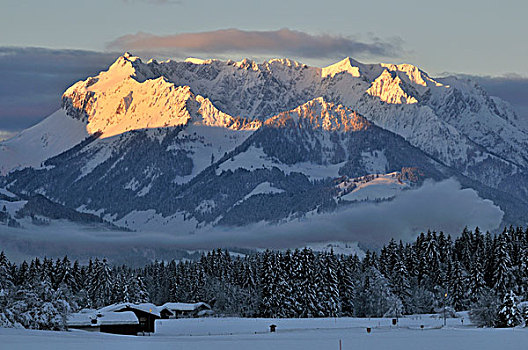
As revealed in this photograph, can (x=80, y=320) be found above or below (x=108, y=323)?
above

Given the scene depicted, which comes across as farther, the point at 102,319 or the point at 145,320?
the point at 145,320

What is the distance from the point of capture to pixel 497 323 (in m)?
138

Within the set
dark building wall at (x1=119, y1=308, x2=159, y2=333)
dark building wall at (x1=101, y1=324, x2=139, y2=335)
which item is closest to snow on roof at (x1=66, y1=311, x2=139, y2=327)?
dark building wall at (x1=101, y1=324, x2=139, y2=335)

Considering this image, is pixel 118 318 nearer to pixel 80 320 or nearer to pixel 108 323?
pixel 108 323

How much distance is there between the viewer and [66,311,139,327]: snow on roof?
440ft

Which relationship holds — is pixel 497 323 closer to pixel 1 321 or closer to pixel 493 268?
pixel 493 268

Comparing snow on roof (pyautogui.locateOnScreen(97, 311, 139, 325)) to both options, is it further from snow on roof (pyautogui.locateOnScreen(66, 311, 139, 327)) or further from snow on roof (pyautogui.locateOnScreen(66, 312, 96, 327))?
snow on roof (pyautogui.locateOnScreen(66, 312, 96, 327))

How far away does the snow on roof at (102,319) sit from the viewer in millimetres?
134250

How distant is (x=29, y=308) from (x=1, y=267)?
288 ft

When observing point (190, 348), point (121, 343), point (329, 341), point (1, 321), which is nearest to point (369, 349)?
point (329, 341)

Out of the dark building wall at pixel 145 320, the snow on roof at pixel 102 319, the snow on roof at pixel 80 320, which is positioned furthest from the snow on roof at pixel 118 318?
the dark building wall at pixel 145 320

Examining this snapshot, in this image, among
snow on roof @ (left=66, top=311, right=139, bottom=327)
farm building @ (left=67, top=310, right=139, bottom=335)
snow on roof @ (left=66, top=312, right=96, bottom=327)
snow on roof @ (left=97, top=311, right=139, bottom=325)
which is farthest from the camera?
snow on roof @ (left=97, top=311, right=139, bottom=325)

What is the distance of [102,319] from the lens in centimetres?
13925

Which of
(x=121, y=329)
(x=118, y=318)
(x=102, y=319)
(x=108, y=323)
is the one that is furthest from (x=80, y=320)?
(x=118, y=318)
